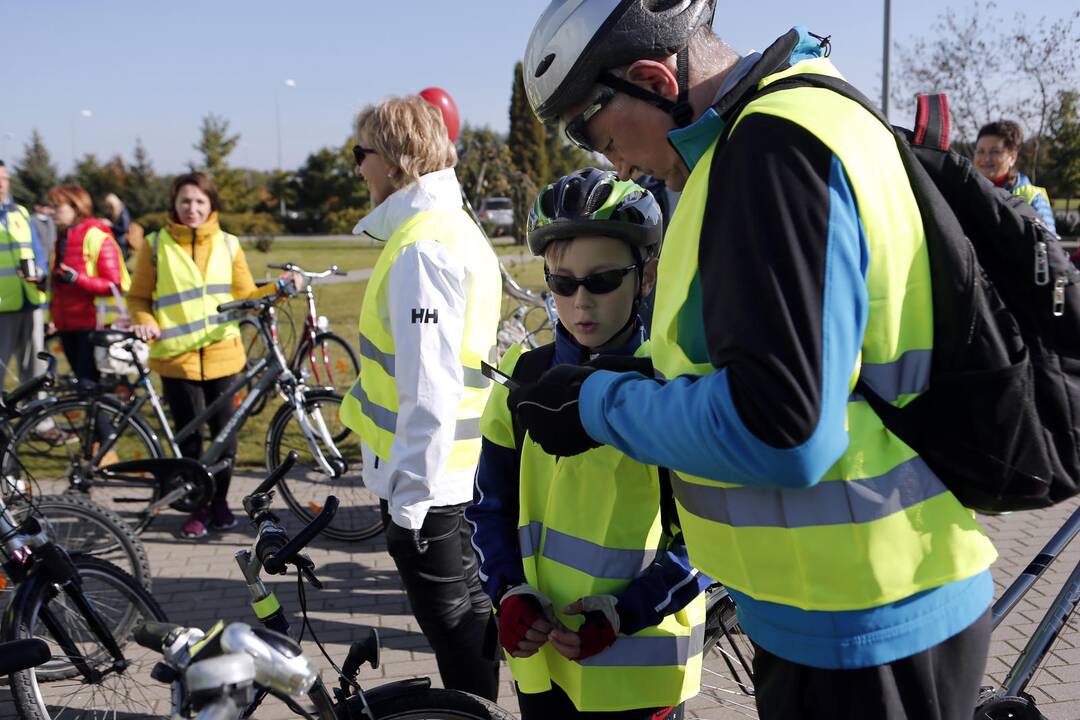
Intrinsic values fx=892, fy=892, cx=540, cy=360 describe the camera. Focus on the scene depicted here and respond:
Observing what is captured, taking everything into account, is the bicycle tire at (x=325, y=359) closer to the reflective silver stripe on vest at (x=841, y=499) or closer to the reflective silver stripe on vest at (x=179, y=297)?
the reflective silver stripe on vest at (x=179, y=297)

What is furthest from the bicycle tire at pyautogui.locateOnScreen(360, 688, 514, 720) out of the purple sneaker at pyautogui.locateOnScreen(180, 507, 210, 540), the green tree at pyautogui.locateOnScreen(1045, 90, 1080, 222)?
A: the green tree at pyautogui.locateOnScreen(1045, 90, 1080, 222)

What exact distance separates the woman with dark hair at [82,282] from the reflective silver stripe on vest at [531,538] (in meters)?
6.53

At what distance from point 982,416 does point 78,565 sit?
131 inches

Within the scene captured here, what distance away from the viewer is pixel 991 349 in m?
1.29

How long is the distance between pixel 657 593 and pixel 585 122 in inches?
40.4

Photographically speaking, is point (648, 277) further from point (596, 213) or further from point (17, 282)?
point (17, 282)

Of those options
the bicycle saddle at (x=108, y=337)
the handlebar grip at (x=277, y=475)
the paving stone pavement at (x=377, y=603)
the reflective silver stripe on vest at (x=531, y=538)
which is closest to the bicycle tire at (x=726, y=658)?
the paving stone pavement at (x=377, y=603)

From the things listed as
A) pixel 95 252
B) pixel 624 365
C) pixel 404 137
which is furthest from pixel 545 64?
pixel 95 252

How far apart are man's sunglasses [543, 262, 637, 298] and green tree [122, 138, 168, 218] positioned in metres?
45.2

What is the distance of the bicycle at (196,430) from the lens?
17.8ft

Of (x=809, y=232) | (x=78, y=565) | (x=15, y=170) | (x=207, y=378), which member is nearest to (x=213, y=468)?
(x=207, y=378)

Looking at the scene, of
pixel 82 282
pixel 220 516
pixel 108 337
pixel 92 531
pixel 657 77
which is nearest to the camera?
pixel 657 77

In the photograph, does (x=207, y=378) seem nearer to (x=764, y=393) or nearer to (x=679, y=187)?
(x=679, y=187)

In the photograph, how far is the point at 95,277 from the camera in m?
7.52
